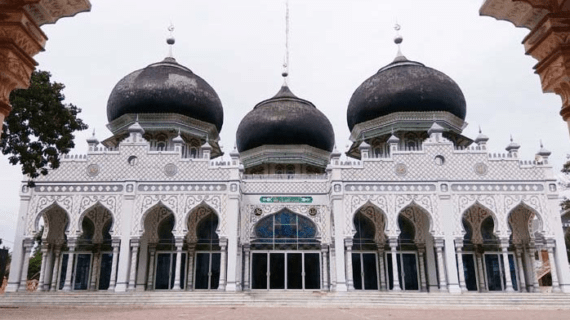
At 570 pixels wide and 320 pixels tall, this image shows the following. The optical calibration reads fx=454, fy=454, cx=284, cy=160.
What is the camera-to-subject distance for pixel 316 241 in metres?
19.3

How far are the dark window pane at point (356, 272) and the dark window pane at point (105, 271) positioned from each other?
1035 cm

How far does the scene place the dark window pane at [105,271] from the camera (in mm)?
19203

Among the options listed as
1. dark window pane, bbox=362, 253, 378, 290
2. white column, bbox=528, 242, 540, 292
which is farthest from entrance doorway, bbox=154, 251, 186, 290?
white column, bbox=528, 242, 540, 292

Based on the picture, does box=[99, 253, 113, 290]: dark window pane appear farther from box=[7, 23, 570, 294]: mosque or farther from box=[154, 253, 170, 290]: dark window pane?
box=[154, 253, 170, 290]: dark window pane

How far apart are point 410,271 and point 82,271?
14.1 metres

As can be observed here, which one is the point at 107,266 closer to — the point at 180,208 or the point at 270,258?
the point at 180,208

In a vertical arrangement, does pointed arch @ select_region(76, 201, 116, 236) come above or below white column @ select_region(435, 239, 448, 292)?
above

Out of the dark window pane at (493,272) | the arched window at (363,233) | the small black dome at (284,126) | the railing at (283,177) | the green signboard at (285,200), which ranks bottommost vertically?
the dark window pane at (493,272)

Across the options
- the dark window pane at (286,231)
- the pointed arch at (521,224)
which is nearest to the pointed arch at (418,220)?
the pointed arch at (521,224)

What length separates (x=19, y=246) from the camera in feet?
58.9

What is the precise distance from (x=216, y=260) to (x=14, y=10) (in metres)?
17.1

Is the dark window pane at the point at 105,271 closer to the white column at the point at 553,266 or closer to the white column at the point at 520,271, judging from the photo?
the white column at the point at 520,271

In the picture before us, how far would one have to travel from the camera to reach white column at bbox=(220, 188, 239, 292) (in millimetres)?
17466

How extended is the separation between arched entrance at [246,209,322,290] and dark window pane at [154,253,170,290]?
360 cm
